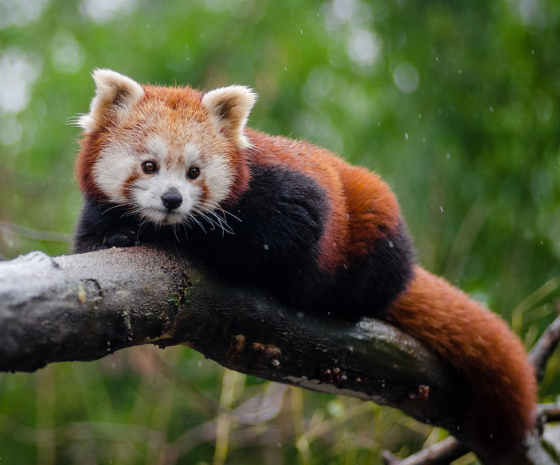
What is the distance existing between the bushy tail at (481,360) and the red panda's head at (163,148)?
106cm

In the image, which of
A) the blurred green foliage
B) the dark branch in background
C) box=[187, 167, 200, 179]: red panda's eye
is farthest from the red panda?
the blurred green foliage

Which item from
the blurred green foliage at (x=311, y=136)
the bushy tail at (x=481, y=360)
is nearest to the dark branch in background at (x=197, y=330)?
the bushy tail at (x=481, y=360)

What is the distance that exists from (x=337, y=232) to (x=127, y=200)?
2.84ft

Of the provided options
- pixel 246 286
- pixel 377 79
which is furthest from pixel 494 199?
pixel 246 286

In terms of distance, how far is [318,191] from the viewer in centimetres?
234

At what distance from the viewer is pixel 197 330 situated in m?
1.97

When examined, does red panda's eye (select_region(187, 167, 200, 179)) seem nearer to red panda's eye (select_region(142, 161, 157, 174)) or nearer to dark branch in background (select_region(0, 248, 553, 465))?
red panda's eye (select_region(142, 161, 157, 174))

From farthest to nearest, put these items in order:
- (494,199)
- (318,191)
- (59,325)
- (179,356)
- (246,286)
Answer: (179,356)
(494,199)
(318,191)
(246,286)
(59,325)

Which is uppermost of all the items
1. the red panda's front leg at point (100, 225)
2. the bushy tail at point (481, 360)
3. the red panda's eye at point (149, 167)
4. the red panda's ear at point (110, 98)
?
the red panda's ear at point (110, 98)

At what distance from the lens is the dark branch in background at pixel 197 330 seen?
4.59 ft

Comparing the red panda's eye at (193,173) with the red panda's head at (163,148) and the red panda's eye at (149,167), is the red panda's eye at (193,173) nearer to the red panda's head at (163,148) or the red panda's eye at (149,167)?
the red panda's head at (163,148)

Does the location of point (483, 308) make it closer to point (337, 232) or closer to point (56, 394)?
point (337, 232)

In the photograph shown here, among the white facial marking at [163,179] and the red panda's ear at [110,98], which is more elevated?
the red panda's ear at [110,98]

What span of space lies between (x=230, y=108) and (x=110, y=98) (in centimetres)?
47
